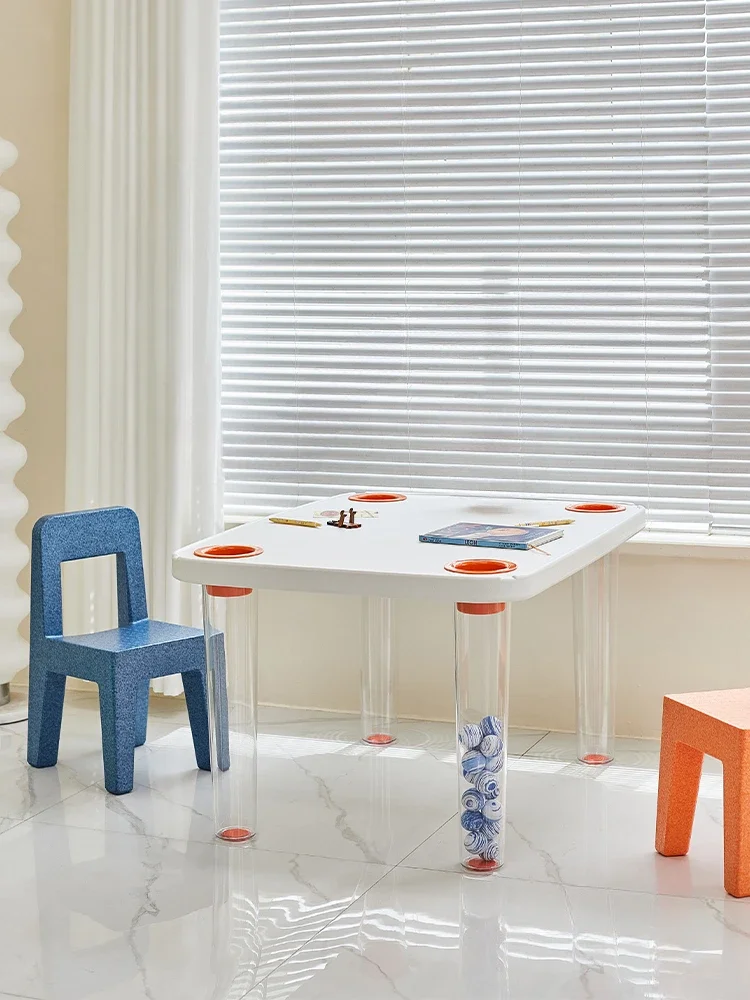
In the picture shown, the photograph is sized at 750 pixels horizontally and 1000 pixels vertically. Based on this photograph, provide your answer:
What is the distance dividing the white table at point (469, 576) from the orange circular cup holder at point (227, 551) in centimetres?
2

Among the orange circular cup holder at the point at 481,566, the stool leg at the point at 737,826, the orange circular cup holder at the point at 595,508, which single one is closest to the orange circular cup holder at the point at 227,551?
the orange circular cup holder at the point at 481,566

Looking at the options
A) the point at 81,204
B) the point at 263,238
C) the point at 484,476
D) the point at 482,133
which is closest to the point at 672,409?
the point at 484,476

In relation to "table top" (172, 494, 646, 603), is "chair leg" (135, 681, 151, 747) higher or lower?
lower

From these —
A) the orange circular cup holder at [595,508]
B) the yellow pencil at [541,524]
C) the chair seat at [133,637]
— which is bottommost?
the chair seat at [133,637]

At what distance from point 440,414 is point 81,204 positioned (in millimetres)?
1157

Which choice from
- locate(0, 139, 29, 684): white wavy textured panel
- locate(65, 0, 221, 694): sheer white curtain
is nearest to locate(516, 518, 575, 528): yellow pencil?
locate(65, 0, 221, 694): sheer white curtain

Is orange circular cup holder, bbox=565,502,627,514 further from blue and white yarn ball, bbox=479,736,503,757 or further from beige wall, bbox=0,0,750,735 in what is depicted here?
blue and white yarn ball, bbox=479,736,503,757

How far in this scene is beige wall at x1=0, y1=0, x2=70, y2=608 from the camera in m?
3.68

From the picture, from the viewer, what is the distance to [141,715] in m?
3.28

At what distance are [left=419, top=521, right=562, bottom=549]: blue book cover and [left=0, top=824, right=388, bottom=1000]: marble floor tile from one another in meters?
0.66

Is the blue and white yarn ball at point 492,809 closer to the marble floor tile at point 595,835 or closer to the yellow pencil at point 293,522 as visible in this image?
the marble floor tile at point 595,835

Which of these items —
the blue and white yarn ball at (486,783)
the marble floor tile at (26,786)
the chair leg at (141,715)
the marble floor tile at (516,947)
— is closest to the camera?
the marble floor tile at (516,947)

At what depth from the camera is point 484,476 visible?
11.4 ft

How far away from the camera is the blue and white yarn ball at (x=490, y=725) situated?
7.94ft
